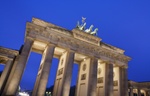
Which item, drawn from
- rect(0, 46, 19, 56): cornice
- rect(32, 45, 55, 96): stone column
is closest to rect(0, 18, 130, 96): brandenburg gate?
rect(32, 45, 55, 96): stone column

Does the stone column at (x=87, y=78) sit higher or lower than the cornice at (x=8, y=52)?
lower

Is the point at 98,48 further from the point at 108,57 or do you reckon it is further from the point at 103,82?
the point at 103,82

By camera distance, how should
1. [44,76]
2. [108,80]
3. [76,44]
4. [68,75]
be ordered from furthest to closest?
[108,80] < [76,44] < [68,75] < [44,76]

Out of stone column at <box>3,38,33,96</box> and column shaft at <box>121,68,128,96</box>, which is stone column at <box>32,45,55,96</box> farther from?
column shaft at <box>121,68,128,96</box>

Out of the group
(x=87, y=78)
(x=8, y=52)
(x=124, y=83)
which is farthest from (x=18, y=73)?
(x=124, y=83)

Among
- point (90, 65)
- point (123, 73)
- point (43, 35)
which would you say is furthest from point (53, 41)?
point (123, 73)

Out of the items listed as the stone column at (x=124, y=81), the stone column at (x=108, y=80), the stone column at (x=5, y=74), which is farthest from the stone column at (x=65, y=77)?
the stone column at (x=124, y=81)

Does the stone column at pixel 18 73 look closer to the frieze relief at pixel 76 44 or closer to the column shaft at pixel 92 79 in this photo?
the frieze relief at pixel 76 44

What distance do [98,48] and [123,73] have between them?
8765mm

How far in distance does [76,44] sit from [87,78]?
723 cm

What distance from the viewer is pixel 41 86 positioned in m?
22.2

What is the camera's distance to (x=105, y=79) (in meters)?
30.3

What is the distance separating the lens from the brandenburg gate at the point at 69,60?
23.3 meters

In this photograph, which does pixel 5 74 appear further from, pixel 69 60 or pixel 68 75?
pixel 69 60
